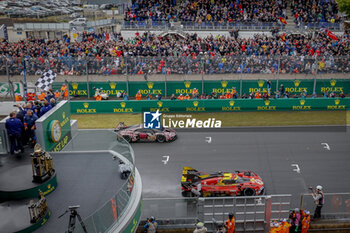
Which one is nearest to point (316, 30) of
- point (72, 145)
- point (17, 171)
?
point (72, 145)

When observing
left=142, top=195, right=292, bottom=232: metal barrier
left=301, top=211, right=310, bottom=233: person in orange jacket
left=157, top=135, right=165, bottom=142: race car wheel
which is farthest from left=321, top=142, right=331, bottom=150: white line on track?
left=157, top=135, right=165, bottom=142: race car wheel

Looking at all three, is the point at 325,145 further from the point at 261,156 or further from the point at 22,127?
the point at 22,127

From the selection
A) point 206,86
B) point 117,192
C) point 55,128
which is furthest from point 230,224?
point 206,86

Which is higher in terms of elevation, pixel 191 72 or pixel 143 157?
pixel 191 72

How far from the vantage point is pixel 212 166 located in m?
18.2

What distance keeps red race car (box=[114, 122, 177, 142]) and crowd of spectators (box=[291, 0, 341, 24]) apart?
2530cm

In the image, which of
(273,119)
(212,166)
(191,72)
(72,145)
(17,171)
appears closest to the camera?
(17,171)

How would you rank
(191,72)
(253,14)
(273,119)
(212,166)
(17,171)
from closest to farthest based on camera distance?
(17,171)
(212,166)
(273,119)
(191,72)
(253,14)

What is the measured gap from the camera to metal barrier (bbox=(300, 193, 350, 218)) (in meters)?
13.0

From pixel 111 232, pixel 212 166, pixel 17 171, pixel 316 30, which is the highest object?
pixel 316 30

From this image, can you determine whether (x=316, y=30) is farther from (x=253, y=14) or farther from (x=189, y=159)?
(x=189, y=159)

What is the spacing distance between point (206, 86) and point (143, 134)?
8073 millimetres

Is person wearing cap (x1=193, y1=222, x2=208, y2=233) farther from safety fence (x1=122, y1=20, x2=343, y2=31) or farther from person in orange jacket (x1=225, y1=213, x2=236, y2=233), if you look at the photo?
safety fence (x1=122, y1=20, x2=343, y2=31)

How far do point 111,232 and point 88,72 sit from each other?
63.7ft
